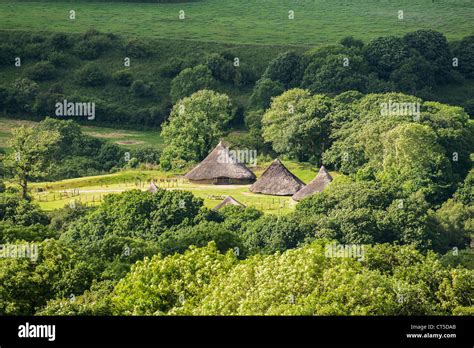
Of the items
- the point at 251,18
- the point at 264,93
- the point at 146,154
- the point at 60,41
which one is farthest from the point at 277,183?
the point at 251,18

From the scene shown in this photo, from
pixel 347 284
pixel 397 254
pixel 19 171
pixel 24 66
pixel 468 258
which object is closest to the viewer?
pixel 347 284

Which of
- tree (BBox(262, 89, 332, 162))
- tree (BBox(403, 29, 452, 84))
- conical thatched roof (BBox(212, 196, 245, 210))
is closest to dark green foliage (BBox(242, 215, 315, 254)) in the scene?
conical thatched roof (BBox(212, 196, 245, 210))

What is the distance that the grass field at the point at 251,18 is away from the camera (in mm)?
149625

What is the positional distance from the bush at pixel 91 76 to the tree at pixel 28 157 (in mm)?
39236

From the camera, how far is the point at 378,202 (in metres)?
81.8

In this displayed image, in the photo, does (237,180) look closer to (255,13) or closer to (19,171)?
(19,171)

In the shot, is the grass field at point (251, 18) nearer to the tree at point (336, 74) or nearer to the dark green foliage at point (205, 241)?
the tree at point (336, 74)

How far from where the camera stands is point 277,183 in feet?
297

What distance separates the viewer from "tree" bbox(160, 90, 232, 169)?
104 m

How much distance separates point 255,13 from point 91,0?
19.3m

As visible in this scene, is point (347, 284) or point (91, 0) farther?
point (91, 0)

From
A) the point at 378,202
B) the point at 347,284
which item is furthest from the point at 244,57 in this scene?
the point at 347,284

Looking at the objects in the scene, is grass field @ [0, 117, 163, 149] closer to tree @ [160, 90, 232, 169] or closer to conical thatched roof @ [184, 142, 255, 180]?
tree @ [160, 90, 232, 169]
